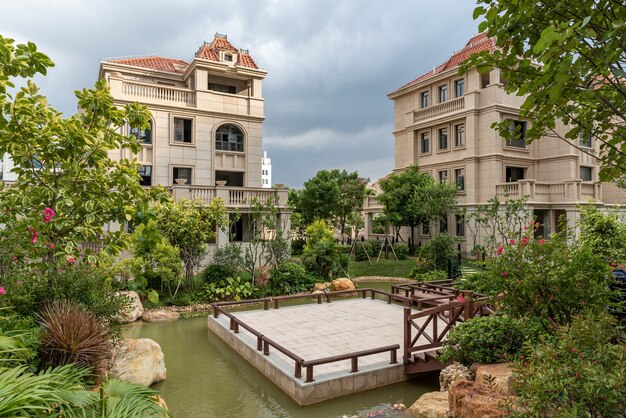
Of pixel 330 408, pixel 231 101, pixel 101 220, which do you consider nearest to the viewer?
pixel 101 220

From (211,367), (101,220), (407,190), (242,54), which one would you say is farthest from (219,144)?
(101,220)

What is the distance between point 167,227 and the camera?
13953 mm

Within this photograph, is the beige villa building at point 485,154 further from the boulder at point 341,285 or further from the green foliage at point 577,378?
the green foliage at point 577,378

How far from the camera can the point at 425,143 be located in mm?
26703

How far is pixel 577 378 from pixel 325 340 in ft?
22.3

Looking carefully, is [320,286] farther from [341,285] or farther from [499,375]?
[499,375]

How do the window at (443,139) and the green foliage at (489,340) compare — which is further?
the window at (443,139)

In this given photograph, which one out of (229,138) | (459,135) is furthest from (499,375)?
(459,135)

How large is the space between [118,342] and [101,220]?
263 centimetres

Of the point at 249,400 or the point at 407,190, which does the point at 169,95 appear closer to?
the point at 407,190

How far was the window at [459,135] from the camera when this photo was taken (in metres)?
24.0

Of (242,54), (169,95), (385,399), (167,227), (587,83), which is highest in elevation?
(242,54)

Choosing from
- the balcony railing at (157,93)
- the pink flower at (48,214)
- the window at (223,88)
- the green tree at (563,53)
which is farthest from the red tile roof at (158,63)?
the green tree at (563,53)

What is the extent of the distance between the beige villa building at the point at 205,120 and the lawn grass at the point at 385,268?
18.7 ft
